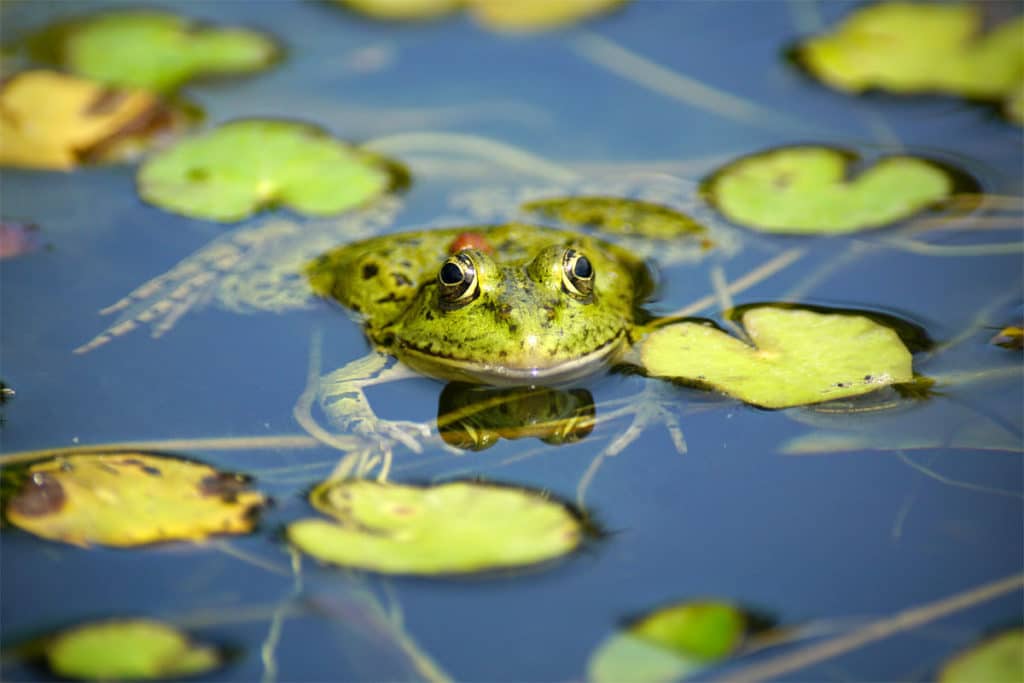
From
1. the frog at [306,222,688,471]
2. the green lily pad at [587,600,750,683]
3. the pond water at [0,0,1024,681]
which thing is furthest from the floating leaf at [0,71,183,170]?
the green lily pad at [587,600,750,683]

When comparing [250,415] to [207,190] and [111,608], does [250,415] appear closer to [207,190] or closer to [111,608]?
[111,608]

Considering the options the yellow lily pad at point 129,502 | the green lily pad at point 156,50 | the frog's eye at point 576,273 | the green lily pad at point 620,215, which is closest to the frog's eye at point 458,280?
the frog's eye at point 576,273

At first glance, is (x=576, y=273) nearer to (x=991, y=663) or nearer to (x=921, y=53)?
(x=991, y=663)

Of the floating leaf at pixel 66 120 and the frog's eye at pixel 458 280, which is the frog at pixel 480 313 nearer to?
the frog's eye at pixel 458 280

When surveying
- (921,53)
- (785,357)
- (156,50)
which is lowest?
(785,357)

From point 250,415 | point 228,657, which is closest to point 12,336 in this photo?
point 250,415

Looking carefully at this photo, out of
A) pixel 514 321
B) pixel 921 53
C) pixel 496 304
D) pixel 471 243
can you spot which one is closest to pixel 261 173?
pixel 471 243
